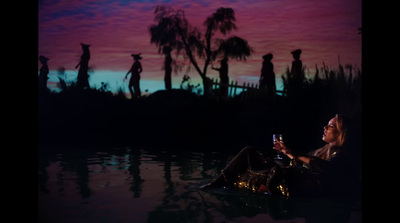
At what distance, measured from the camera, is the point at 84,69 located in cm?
1555

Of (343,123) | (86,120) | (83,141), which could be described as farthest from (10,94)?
(86,120)

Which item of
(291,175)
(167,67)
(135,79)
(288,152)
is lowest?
(291,175)

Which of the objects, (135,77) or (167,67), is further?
(167,67)

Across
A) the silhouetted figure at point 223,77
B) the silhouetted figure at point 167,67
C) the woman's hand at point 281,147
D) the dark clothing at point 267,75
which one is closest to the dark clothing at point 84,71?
the silhouetted figure at point 167,67

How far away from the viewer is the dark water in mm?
3990

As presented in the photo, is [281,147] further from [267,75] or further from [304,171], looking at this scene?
[267,75]

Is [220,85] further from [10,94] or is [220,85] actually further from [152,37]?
[10,94]

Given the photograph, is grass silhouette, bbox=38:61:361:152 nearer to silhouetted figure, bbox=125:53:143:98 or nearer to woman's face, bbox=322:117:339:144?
silhouetted figure, bbox=125:53:143:98

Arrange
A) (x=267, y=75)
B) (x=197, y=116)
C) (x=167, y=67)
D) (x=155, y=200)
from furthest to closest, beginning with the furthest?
(x=167, y=67)
(x=267, y=75)
(x=197, y=116)
(x=155, y=200)

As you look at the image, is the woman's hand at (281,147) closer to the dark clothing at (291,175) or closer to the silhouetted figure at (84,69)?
the dark clothing at (291,175)

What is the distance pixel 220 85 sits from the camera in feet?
53.2

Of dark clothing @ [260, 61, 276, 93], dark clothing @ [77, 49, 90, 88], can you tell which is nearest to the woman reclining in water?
dark clothing @ [260, 61, 276, 93]

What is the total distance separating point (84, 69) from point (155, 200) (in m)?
11.9

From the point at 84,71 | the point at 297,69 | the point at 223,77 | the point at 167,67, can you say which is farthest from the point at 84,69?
the point at 297,69
